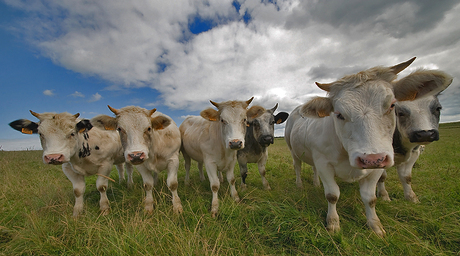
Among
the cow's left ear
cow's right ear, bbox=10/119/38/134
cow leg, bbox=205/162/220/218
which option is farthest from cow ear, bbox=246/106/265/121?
cow's right ear, bbox=10/119/38/134

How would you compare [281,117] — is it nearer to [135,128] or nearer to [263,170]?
[263,170]

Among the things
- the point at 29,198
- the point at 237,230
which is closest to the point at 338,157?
the point at 237,230

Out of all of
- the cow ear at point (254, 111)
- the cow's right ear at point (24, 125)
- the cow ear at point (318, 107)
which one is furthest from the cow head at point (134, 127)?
the cow ear at point (318, 107)

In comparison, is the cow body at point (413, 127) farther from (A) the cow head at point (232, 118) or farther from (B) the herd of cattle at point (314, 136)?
(A) the cow head at point (232, 118)

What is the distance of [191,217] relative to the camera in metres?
3.51

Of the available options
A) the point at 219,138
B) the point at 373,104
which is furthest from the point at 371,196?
the point at 219,138

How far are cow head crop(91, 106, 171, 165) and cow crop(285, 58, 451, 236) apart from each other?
2.94m

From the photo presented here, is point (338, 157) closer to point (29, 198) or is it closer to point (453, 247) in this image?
point (453, 247)

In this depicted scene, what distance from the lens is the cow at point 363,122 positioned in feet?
7.12

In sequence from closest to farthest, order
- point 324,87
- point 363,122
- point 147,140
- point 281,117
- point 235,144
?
point 363,122, point 324,87, point 235,144, point 147,140, point 281,117

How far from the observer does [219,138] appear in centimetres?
465

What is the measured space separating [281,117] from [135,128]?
4.12 m

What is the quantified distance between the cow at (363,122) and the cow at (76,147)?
12.6 feet

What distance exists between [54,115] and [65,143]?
0.69 meters
